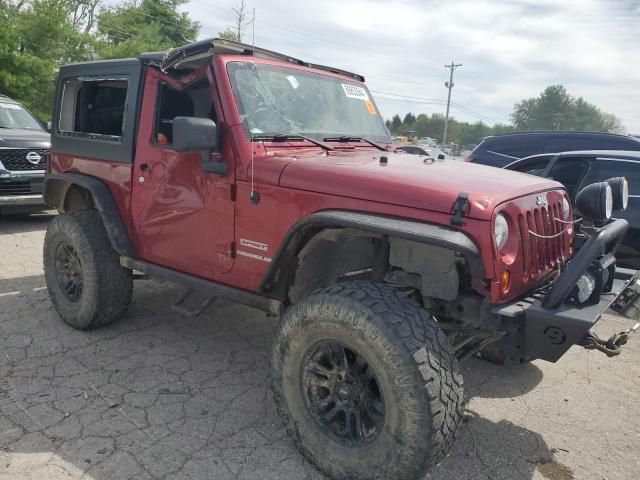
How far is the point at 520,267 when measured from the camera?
8.20 feet

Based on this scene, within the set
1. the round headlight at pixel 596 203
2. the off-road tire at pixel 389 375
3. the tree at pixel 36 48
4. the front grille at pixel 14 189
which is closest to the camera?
the off-road tire at pixel 389 375

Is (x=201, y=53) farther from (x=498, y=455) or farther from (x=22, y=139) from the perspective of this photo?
(x=22, y=139)

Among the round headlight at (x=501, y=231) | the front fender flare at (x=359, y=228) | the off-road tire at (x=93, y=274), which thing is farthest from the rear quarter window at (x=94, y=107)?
the round headlight at (x=501, y=231)

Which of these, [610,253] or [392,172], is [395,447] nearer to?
[392,172]

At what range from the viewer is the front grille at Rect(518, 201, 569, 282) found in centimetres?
255

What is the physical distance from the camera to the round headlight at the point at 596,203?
110 inches

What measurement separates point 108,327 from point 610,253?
3.69m

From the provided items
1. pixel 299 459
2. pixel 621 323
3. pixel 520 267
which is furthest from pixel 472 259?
pixel 621 323

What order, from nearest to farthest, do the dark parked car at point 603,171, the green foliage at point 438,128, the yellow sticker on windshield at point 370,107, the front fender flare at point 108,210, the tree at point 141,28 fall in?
the front fender flare at point 108,210 → the yellow sticker on windshield at point 370,107 → the dark parked car at point 603,171 → the tree at point 141,28 → the green foliage at point 438,128

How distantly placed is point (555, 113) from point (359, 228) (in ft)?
415

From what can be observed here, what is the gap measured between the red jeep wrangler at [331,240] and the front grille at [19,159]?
4.42m

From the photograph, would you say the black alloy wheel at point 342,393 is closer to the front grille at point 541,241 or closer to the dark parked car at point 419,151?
the front grille at point 541,241

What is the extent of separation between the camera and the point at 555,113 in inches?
4525

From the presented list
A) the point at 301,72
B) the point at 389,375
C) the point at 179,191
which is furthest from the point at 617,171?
the point at 179,191
